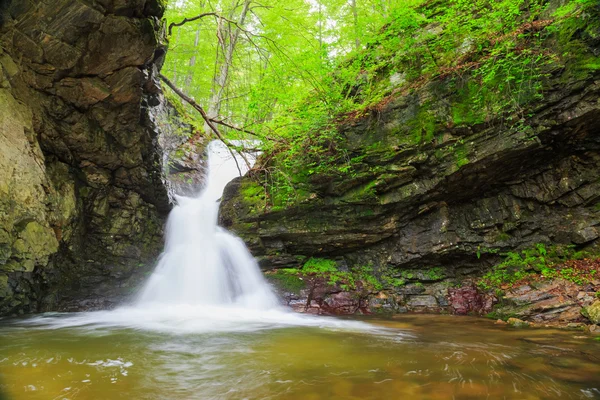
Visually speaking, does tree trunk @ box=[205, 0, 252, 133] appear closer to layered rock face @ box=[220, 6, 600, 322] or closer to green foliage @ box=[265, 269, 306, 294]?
layered rock face @ box=[220, 6, 600, 322]

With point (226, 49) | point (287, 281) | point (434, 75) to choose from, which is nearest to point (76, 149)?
point (226, 49)

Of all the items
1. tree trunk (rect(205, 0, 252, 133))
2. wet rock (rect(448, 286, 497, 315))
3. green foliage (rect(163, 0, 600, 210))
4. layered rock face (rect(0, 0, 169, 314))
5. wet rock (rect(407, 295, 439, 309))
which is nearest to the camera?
tree trunk (rect(205, 0, 252, 133))

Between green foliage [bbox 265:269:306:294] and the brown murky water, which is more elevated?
green foliage [bbox 265:269:306:294]

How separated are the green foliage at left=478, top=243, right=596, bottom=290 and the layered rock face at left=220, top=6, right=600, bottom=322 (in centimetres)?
21

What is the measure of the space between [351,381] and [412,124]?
662cm

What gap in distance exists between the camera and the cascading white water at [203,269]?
323 inches

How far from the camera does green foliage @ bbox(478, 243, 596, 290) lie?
6.39 meters

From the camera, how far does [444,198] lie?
799cm

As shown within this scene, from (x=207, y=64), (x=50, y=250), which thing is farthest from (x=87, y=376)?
(x=207, y=64)

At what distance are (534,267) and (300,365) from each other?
640 cm

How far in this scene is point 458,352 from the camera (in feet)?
12.1

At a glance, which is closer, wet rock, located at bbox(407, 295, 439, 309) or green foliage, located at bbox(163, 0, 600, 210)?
green foliage, located at bbox(163, 0, 600, 210)

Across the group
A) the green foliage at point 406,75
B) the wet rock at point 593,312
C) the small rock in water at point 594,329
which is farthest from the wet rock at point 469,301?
the green foliage at point 406,75

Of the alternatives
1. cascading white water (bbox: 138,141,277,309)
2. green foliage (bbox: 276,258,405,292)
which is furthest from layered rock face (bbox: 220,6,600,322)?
cascading white water (bbox: 138,141,277,309)
